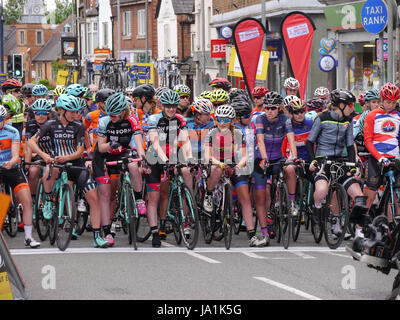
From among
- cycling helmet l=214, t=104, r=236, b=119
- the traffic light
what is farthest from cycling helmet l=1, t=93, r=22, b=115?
the traffic light

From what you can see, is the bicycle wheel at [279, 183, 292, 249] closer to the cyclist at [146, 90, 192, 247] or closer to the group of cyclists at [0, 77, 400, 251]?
the group of cyclists at [0, 77, 400, 251]

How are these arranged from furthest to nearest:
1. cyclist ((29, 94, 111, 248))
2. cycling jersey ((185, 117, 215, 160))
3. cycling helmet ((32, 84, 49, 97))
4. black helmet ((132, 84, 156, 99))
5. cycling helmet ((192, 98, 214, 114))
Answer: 1. cycling helmet ((32, 84, 49, 97))
2. black helmet ((132, 84, 156, 99))
3. cycling jersey ((185, 117, 215, 160))
4. cycling helmet ((192, 98, 214, 114))
5. cyclist ((29, 94, 111, 248))

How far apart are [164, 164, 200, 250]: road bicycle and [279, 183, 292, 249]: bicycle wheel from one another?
1093mm

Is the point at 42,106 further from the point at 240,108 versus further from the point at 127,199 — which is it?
the point at 240,108

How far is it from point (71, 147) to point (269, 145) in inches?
100.0

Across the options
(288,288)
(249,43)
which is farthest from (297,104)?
(249,43)

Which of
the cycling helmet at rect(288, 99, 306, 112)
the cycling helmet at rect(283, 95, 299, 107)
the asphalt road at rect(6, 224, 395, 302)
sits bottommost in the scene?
the asphalt road at rect(6, 224, 395, 302)

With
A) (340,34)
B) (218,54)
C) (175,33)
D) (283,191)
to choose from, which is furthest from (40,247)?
(175,33)

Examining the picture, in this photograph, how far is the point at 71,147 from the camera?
12.2 metres

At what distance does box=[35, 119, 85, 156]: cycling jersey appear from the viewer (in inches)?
478

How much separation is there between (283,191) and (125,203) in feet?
6.55

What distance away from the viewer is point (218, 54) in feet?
156

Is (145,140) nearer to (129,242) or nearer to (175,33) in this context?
(129,242)

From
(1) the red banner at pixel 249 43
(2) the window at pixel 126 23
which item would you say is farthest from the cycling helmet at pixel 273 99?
(2) the window at pixel 126 23
